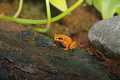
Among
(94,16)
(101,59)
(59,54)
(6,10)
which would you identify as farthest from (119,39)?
(6,10)

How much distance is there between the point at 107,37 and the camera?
1.12 metres

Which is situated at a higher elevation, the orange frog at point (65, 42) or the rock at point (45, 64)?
the orange frog at point (65, 42)

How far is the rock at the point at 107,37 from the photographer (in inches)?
42.1

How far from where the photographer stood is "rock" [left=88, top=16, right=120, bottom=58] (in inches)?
42.1

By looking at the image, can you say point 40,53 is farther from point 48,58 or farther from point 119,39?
point 119,39

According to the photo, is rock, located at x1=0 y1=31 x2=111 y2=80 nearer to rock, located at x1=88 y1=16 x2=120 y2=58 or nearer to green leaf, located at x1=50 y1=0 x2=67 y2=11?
rock, located at x1=88 y1=16 x2=120 y2=58

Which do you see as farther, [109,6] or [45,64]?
[109,6]

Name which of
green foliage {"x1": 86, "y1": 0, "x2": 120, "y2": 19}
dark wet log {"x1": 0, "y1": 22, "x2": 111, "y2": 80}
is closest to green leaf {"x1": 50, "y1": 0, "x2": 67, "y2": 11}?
green foliage {"x1": 86, "y1": 0, "x2": 120, "y2": 19}

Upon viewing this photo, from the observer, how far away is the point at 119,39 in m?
1.08

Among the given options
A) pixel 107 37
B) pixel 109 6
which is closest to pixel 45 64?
pixel 107 37

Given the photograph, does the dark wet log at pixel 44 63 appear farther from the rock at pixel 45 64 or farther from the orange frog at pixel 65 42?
the orange frog at pixel 65 42

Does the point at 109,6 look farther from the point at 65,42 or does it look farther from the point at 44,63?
the point at 44,63

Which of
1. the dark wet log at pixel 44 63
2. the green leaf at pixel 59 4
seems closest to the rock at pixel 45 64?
the dark wet log at pixel 44 63

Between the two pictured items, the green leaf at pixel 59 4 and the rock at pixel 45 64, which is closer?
the rock at pixel 45 64
